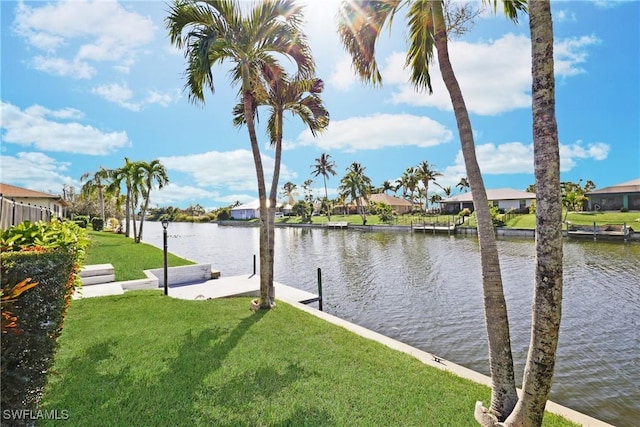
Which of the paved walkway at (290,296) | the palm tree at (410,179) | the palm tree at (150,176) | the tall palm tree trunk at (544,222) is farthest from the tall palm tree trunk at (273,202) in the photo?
the palm tree at (410,179)

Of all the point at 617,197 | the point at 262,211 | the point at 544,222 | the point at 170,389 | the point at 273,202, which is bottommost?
the point at 170,389

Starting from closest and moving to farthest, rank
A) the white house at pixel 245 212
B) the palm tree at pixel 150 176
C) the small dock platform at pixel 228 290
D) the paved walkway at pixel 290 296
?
the paved walkway at pixel 290 296
the small dock platform at pixel 228 290
the palm tree at pixel 150 176
the white house at pixel 245 212

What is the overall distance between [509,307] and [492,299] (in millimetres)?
8206

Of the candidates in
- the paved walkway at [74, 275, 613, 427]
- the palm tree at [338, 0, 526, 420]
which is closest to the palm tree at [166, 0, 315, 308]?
the paved walkway at [74, 275, 613, 427]

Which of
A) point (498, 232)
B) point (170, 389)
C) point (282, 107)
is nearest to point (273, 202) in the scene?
point (282, 107)

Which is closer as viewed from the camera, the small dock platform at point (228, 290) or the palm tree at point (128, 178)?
the small dock platform at point (228, 290)

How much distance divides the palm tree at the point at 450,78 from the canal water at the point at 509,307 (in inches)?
124

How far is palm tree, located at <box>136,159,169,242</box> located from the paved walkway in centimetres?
1779

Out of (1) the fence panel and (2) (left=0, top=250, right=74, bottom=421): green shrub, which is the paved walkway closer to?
(1) the fence panel

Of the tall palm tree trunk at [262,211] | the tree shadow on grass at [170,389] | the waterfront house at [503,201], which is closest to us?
the tree shadow on grass at [170,389]

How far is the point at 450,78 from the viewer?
12.6ft

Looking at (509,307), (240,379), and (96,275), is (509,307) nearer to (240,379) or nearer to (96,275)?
(240,379)

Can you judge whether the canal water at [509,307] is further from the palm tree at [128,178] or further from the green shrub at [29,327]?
the palm tree at [128,178]

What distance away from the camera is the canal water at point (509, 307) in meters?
6.06
